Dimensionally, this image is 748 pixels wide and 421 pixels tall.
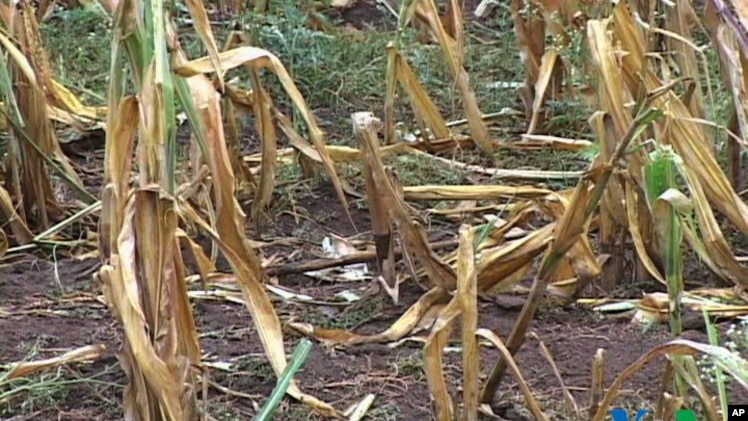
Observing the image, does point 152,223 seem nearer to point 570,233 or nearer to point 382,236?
point 570,233

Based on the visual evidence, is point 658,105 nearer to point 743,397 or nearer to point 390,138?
point 743,397

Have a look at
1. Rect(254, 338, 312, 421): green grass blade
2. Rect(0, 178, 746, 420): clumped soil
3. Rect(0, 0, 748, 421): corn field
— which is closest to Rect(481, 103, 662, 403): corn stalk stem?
Rect(0, 0, 748, 421): corn field

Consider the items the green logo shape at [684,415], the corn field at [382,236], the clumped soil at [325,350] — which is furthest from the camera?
the clumped soil at [325,350]

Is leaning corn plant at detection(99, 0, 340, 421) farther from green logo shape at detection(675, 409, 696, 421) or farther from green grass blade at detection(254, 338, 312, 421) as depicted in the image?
green logo shape at detection(675, 409, 696, 421)

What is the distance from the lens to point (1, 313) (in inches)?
92.0

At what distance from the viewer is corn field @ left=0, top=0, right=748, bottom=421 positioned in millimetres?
1623


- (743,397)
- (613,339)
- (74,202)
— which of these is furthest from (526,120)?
(743,397)

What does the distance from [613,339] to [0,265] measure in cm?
123

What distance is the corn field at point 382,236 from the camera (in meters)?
1.62

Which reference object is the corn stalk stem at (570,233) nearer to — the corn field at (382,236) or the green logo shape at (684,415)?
the corn field at (382,236)

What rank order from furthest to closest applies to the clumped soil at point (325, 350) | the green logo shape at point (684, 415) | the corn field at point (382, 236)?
1. the clumped soil at point (325, 350)
2. the corn field at point (382, 236)
3. the green logo shape at point (684, 415)

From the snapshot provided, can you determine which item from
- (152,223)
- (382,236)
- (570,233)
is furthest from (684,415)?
(382,236)

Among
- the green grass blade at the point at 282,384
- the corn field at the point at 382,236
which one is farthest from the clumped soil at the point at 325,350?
the green grass blade at the point at 282,384

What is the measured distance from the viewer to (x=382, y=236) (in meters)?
2.37
